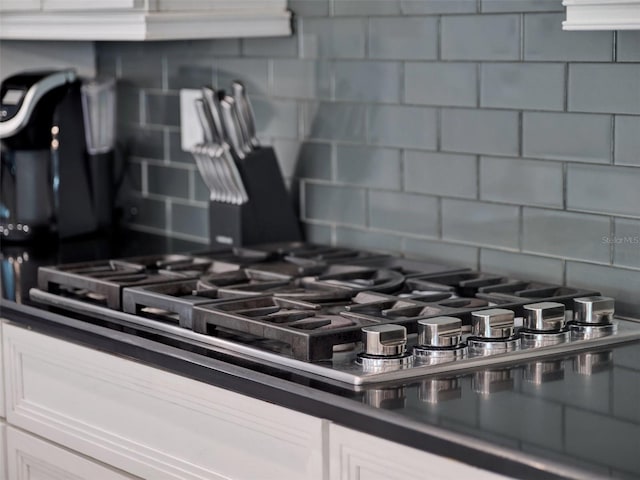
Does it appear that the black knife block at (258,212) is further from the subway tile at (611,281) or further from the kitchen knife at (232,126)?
the subway tile at (611,281)

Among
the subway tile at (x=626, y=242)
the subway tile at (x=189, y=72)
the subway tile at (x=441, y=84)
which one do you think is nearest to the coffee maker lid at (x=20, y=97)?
the subway tile at (x=189, y=72)

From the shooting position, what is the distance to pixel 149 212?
2953mm

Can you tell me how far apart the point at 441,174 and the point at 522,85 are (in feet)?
0.85

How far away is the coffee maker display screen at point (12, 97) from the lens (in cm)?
260

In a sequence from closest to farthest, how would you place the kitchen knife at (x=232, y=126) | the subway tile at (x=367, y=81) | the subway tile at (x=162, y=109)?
the subway tile at (x=367, y=81) → the kitchen knife at (x=232, y=126) → the subway tile at (x=162, y=109)

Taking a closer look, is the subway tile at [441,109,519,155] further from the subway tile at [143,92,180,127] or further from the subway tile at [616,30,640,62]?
the subway tile at [143,92,180,127]

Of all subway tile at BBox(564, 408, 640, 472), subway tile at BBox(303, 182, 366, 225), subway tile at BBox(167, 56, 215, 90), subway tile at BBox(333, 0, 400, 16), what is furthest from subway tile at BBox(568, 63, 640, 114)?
subway tile at BBox(167, 56, 215, 90)

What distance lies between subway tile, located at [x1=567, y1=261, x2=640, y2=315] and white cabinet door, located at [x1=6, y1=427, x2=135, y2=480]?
807 millimetres

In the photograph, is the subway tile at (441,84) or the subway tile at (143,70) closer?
the subway tile at (441,84)

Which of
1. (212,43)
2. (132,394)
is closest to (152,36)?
(212,43)

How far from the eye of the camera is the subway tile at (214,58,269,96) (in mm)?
2562

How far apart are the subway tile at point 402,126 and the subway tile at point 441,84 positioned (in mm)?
25

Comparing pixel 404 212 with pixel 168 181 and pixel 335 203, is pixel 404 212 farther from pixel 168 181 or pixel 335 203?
pixel 168 181

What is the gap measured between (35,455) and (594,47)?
3.83 feet
